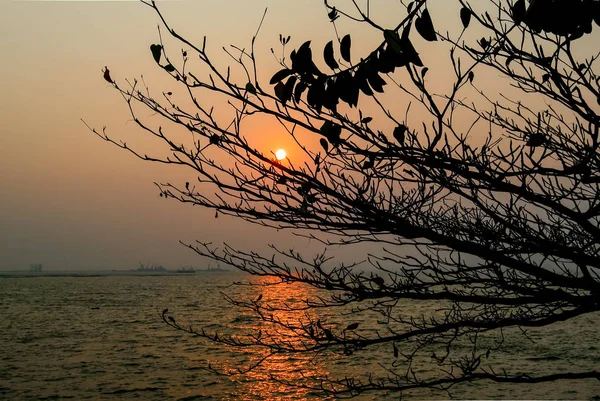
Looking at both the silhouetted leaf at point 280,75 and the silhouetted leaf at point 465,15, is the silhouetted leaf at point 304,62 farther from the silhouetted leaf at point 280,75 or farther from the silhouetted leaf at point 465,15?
the silhouetted leaf at point 465,15

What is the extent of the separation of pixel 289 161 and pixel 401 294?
57.1 inches

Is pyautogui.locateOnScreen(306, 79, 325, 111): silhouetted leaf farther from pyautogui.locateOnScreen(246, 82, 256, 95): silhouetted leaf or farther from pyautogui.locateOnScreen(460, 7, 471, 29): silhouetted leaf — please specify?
pyautogui.locateOnScreen(460, 7, 471, 29): silhouetted leaf

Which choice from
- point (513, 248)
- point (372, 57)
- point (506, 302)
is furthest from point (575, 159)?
point (372, 57)

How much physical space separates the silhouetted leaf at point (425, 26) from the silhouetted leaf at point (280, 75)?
780mm

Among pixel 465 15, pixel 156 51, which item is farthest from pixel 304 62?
pixel 465 15

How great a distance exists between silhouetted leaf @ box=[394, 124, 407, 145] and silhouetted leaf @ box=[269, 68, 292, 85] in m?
0.75

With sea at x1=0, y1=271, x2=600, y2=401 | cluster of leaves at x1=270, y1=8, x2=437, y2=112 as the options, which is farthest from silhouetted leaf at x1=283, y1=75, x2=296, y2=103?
sea at x1=0, y1=271, x2=600, y2=401

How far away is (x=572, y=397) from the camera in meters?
19.4

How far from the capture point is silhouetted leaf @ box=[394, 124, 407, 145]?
3.43 meters

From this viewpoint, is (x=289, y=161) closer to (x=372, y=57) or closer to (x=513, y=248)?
(x=372, y=57)

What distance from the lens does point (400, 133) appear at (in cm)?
347

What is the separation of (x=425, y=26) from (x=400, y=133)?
26.5 inches

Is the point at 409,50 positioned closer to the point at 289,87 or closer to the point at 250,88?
the point at 289,87

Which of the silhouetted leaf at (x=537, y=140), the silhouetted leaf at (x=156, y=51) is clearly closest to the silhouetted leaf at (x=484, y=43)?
Answer: the silhouetted leaf at (x=537, y=140)
